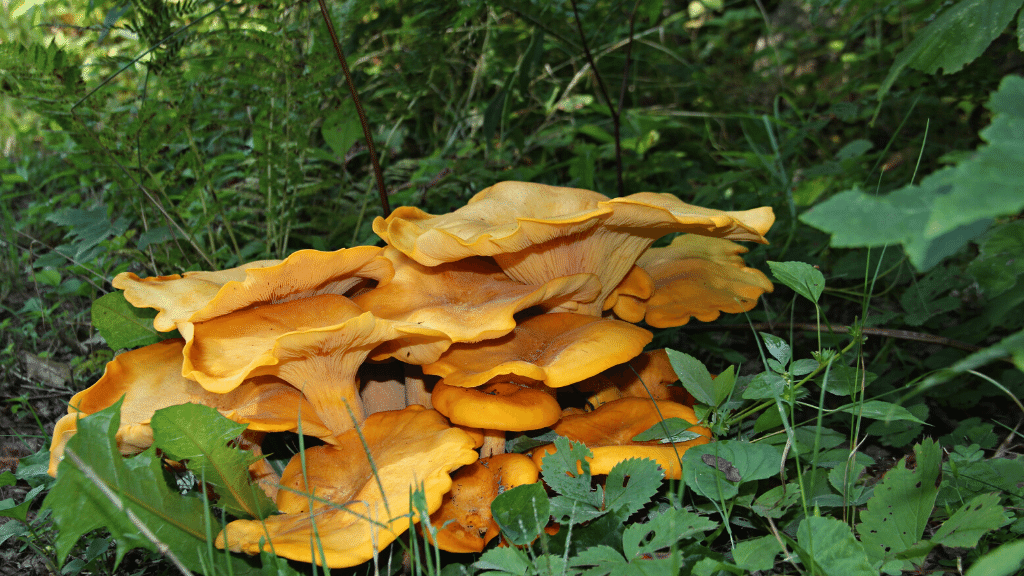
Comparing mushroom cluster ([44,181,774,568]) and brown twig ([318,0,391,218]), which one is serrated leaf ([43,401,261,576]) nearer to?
mushroom cluster ([44,181,774,568])

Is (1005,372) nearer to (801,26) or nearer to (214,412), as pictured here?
(214,412)

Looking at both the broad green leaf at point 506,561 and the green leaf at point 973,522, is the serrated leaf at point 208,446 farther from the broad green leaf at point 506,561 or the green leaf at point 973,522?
the green leaf at point 973,522

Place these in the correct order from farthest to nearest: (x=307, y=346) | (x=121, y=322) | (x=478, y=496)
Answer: (x=121, y=322) → (x=478, y=496) → (x=307, y=346)

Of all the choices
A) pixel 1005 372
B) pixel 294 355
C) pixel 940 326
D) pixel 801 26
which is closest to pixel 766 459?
pixel 294 355

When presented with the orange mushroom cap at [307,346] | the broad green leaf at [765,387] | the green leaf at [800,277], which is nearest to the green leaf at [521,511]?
the orange mushroom cap at [307,346]

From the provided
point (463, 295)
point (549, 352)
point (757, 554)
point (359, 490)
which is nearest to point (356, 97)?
point (463, 295)

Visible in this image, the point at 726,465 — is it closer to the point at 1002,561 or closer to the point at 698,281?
the point at 1002,561
